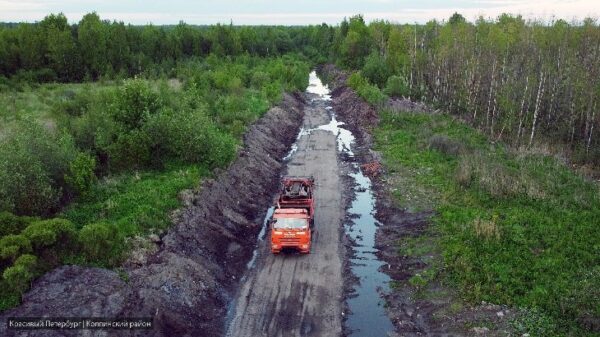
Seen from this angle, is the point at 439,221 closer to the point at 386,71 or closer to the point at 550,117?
the point at 550,117

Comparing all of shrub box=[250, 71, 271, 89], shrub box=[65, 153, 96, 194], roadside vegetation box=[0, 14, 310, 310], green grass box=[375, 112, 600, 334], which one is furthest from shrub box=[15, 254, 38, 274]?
shrub box=[250, 71, 271, 89]

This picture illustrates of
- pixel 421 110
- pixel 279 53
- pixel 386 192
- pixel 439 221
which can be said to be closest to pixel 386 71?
pixel 421 110

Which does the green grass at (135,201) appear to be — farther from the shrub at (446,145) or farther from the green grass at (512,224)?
the shrub at (446,145)

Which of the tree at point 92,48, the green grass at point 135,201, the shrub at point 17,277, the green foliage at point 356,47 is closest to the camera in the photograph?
the shrub at point 17,277

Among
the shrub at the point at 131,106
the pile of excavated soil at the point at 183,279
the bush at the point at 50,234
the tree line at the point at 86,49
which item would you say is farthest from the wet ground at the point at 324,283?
the tree line at the point at 86,49

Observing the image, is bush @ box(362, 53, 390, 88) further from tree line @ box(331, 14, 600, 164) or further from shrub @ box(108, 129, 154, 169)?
shrub @ box(108, 129, 154, 169)

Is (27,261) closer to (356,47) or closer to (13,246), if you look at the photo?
(13,246)

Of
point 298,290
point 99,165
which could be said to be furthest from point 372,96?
point 298,290
